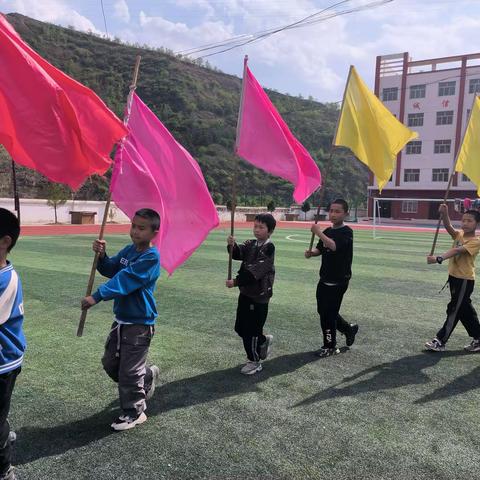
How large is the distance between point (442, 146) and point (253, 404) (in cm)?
5316

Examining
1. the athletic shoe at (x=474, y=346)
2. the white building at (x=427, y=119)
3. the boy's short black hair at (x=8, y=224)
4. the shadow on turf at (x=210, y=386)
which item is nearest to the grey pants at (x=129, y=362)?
the shadow on turf at (x=210, y=386)

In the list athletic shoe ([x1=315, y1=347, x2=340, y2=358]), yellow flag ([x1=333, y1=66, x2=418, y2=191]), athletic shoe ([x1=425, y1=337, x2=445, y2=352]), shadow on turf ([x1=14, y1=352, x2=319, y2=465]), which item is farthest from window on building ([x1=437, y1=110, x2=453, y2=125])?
shadow on turf ([x1=14, y1=352, x2=319, y2=465])

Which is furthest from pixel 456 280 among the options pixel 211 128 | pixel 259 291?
pixel 211 128

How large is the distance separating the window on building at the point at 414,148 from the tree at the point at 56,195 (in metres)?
37.7

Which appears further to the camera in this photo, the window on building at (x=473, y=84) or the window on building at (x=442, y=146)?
the window on building at (x=442, y=146)

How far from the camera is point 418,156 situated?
52.5 metres

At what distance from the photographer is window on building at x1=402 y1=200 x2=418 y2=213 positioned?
51472mm

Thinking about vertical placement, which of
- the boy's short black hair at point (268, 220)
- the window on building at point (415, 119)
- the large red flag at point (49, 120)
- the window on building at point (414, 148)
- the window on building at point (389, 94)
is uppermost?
the window on building at point (389, 94)

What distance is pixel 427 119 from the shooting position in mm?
51656

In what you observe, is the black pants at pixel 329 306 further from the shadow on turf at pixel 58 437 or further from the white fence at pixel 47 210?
the white fence at pixel 47 210

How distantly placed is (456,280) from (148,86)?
104 meters

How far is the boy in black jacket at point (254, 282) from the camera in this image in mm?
4594

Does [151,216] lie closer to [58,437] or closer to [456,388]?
[58,437]

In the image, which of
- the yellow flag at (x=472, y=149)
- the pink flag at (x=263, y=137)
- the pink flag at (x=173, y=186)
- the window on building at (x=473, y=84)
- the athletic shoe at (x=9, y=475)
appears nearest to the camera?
the athletic shoe at (x=9, y=475)
